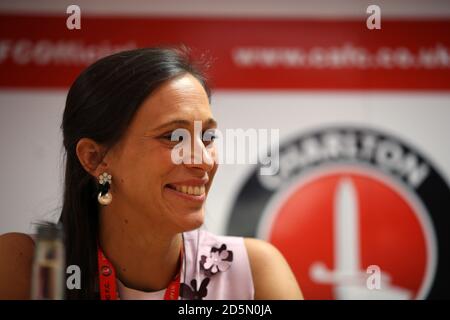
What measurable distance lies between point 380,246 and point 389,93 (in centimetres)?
73

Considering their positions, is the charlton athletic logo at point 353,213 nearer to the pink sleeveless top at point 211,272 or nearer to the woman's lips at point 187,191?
the pink sleeveless top at point 211,272

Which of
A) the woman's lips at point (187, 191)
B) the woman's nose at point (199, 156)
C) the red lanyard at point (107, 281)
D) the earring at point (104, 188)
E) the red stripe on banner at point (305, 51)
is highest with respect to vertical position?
the red stripe on banner at point (305, 51)

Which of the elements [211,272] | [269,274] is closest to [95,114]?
[211,272]

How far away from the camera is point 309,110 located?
282 centimetres

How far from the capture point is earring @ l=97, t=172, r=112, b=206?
4.51 ft

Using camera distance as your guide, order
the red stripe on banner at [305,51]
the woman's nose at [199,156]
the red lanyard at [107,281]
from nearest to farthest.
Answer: the woman's nose at [199,156] → the red lanyard at [107,281] → the red stripe on banner at [305,51]

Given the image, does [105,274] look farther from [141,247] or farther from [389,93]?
[389,93]

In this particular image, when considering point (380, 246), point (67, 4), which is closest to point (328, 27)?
point (380, 246)

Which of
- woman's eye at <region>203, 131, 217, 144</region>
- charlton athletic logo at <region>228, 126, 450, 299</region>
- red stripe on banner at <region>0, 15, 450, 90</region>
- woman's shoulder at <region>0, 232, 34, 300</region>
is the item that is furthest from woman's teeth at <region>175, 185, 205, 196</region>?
charlton athletic logo at <region>228, 126, 450, 299</region>

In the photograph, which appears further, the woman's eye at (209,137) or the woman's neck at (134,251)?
the woman's neck at (134,251)

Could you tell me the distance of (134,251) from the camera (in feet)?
4.80

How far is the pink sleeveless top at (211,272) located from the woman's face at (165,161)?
174 millimetres

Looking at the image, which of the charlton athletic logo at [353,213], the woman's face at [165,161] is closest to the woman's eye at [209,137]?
the woman's face at [165,161]

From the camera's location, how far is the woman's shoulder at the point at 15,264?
1342 mm
